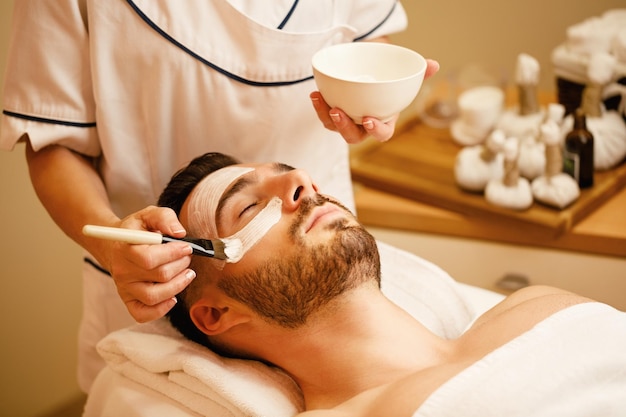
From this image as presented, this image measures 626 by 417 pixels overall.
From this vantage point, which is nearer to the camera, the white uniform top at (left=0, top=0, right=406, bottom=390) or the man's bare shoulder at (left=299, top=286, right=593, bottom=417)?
the man's bare shoulder at (left=299, top=286, right=593, bottom=417)

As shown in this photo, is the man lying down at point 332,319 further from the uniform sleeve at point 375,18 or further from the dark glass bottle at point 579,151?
the dark glass bottle at point 579,151

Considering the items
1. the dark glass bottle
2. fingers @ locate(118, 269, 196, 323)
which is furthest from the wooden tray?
fingers @ locate(118, 269, 196, 323)

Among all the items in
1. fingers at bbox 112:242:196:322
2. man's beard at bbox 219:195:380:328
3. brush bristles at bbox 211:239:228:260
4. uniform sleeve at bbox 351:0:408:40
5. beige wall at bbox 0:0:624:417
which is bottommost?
beige wall at bbox 0:0:624:417

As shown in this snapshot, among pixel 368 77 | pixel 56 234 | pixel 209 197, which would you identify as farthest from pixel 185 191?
pixel 56 234

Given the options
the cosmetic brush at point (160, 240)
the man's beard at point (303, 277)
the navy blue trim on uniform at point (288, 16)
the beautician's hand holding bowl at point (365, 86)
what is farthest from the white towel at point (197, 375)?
the navy blue trim on uniform at point (288, 16)

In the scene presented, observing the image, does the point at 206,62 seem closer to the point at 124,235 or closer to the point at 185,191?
the point at 185,191

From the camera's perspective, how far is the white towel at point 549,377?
1.09m

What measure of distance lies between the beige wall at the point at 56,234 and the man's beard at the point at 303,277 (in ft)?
3.37

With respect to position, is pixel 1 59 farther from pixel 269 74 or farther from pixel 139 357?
pixel 139 357

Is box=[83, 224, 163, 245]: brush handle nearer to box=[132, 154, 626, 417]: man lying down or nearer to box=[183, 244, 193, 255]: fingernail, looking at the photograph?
box=[183, 244, 193, 255]: fingernail

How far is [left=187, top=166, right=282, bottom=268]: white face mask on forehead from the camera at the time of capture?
4.21 ft

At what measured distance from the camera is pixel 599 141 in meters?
2.09

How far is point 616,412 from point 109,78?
3.46 feet

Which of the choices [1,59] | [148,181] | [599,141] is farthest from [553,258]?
[1,59]
